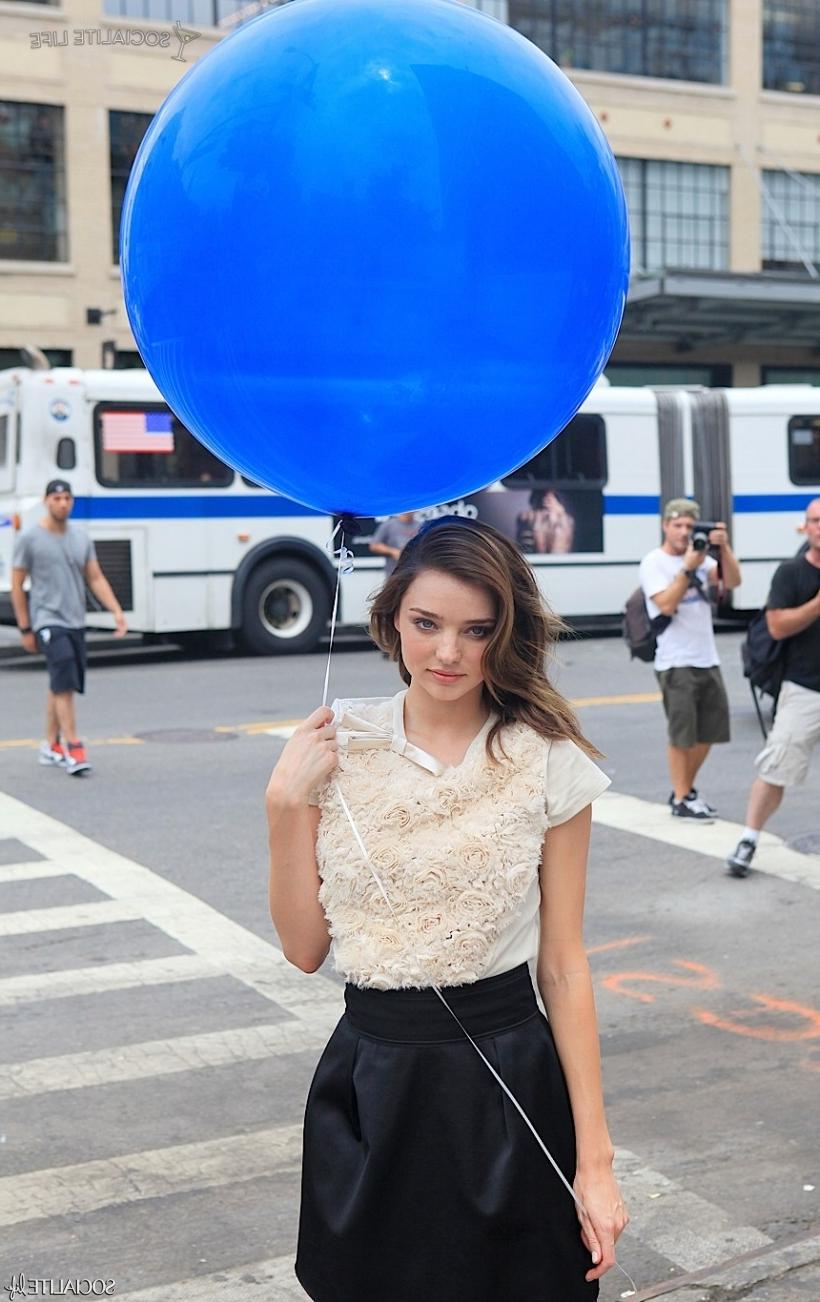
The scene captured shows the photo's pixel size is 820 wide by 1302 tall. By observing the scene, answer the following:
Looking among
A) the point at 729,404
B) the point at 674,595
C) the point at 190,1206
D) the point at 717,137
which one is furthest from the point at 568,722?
the point at 717,137

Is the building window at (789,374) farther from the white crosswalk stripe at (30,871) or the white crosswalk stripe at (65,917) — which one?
the white crosswalk stripe at (65,917)

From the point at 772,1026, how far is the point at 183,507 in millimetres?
12357

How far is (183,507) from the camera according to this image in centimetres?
1717

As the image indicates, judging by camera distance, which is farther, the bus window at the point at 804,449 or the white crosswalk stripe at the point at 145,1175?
the bus window at the point at 804,449

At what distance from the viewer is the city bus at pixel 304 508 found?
1681 cm

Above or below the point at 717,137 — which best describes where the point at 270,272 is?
below

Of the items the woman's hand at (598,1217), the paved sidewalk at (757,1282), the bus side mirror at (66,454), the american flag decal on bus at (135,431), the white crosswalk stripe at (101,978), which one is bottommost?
the paved sidewalk at (757,1282)

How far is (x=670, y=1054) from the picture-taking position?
545 cm

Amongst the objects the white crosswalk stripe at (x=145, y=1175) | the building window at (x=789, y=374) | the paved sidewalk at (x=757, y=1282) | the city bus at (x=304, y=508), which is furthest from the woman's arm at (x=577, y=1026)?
the building window at (x=789, y=374)

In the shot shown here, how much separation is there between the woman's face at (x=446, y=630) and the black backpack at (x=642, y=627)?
6684 millimetres

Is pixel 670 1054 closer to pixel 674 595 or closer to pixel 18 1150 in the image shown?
pixel 18 1150

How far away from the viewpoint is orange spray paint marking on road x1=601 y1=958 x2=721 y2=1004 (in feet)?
20.1

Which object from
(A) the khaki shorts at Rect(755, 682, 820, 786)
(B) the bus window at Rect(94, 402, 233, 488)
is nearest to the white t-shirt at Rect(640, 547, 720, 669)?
(A) the khaki shorts at Rect(755, 682, 820, 786)

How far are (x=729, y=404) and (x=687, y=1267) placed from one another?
16834 mm
